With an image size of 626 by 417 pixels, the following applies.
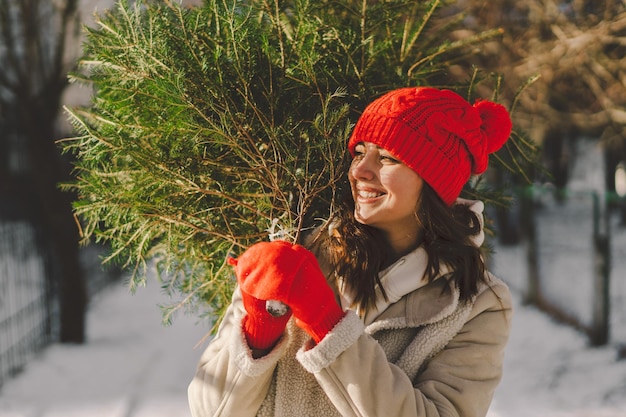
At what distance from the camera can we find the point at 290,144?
1.68m

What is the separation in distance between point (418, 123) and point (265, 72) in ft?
1.39

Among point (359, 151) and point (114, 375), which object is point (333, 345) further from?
point (114, 375)

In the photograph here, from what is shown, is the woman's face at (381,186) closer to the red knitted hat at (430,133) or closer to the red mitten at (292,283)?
the red knitted hat at (430,133)

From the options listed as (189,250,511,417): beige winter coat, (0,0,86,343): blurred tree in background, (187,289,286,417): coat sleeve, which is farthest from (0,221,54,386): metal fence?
(189,250,511,417): beige winter coat

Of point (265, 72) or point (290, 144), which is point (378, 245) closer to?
point (290, 144)

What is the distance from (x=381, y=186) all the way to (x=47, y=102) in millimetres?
5006

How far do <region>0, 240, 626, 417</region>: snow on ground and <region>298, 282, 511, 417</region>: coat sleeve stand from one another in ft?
10.7

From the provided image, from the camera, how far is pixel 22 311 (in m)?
5.95

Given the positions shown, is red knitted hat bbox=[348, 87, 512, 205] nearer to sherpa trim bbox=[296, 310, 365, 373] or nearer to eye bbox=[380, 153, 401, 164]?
eye bbox=[380, 153, 401, 164]

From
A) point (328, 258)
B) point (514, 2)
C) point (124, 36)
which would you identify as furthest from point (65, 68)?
point (514, 2)

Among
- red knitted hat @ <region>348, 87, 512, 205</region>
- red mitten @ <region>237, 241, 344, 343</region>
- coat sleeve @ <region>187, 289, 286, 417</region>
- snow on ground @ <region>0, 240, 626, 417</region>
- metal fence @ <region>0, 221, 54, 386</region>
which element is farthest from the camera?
metal fence @ <region>0, 221, 54, 386</region>

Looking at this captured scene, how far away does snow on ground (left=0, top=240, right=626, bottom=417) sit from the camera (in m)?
4.68

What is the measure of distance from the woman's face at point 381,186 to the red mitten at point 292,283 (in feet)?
0.87

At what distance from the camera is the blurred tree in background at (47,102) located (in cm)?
538
